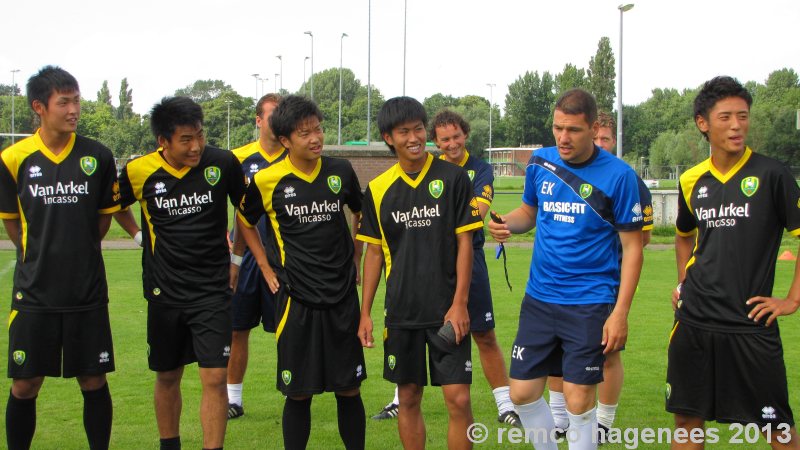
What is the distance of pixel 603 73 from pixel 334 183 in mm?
97206

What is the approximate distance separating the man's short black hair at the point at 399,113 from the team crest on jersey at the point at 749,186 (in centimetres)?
197

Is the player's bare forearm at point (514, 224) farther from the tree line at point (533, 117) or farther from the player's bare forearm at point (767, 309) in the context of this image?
the tree line at point (533, 117)

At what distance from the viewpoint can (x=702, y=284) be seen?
4.99 meters

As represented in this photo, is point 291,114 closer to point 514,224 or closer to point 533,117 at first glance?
point 514,224

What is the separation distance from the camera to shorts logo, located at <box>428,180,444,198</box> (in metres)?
5.47

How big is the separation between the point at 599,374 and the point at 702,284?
0.83 metres

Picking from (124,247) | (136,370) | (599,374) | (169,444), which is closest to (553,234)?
(599,374)

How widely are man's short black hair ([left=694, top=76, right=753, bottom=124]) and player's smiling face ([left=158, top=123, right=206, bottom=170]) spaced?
3274mm

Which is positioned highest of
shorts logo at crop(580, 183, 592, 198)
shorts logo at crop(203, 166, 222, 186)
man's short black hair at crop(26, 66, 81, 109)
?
man's short black hair at crop(26, 66, 81, 109)

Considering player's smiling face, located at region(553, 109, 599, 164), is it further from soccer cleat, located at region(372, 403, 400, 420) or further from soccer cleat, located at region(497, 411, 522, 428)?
soccer cleat, located at region(372, 403, 400, 420)

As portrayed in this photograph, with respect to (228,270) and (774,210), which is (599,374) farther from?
(228,270)

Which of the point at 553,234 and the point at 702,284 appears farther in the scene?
the point at 553,234

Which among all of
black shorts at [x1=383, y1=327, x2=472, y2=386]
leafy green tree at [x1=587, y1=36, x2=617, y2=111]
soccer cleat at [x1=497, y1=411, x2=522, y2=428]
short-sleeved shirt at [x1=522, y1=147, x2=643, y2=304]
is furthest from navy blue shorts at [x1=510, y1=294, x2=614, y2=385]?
leafy green tree at [x1=587, y1=36, x2=617, y2=111]

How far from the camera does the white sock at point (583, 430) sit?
521cm
